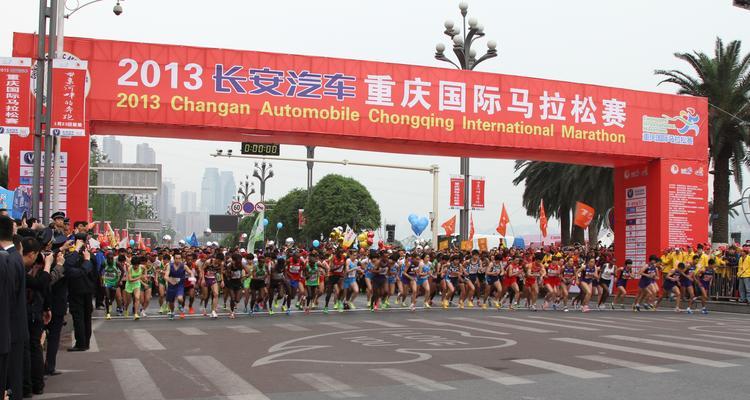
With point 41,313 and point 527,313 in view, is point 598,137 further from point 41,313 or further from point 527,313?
point 41,313

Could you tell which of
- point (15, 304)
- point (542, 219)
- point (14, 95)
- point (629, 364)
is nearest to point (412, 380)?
point (629, 364)

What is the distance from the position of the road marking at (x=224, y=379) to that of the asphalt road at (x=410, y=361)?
0.02 metres

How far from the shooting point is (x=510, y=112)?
2550 centimetres

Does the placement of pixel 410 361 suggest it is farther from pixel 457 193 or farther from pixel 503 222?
pixel 503 222

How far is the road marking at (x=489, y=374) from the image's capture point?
30.2 feet

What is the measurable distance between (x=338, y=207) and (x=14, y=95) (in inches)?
2665

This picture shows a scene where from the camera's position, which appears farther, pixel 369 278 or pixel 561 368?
pixel 369 278

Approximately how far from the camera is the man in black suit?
629cm

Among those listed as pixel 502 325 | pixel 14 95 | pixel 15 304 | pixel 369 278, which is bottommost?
pixel 502 325

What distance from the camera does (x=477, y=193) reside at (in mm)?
36375

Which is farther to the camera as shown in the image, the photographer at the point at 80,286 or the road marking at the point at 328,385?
the photographer at the point at 80,286

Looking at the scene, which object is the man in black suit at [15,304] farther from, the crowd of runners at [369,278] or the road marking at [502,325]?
the crowd of runners at [369,278]

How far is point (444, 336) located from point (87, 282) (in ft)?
19.9

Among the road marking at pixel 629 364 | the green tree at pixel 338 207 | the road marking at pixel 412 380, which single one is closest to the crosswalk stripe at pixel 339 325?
the road marking at pixel 629 364
